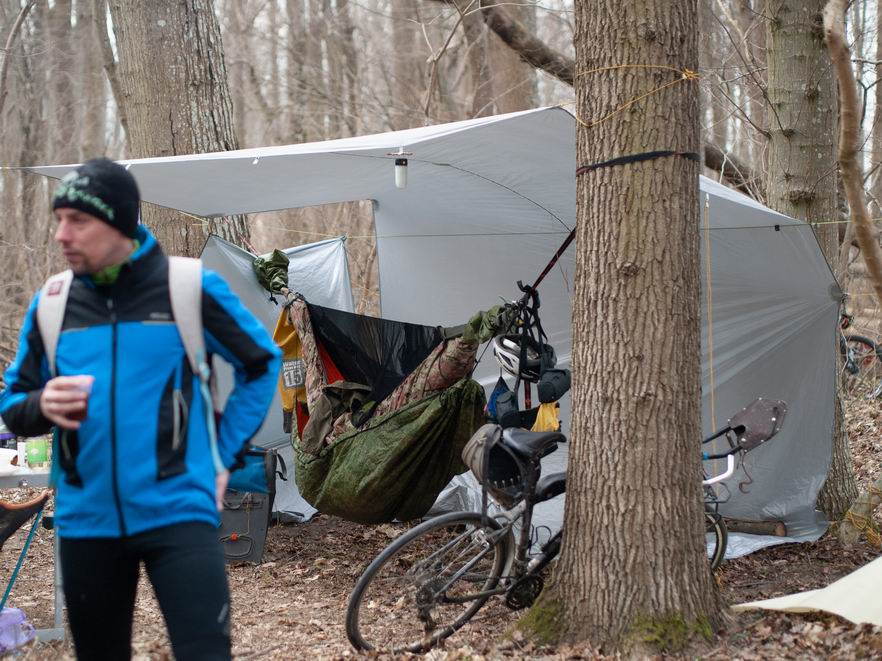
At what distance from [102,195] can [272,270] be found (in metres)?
3.08

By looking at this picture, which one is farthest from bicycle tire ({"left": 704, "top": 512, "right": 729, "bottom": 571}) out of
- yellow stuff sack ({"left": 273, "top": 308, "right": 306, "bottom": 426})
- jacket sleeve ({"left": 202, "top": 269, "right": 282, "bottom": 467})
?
jacket sleeve ({"left": 202, "top": 269, "right": 282, "bottom": 467})

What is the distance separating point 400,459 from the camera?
416 cm

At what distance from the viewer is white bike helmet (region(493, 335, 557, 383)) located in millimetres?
4082

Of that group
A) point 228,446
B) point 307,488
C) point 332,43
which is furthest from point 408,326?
point 332,43

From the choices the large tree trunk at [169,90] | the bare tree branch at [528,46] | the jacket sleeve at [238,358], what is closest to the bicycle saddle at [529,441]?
the jacket sleeve at [238,358]

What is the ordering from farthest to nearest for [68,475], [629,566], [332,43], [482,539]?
1. [332,43]
2. [482,539]
3. [629,566]
4. [68,475]

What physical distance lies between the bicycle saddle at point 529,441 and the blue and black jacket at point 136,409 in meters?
1.61

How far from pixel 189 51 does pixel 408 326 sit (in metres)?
2.19

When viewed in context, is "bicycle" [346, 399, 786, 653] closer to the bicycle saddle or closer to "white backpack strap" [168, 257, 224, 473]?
the bicycle saddle

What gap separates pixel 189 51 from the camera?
538 centimetres

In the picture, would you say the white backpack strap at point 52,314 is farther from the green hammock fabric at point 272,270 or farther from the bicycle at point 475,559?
the green hammock fabric at point 272,270

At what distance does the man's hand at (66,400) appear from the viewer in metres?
1.84

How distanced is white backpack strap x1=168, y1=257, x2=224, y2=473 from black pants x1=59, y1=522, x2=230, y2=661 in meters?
0.19

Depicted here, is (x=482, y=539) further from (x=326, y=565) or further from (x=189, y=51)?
(x=189, y=51)
